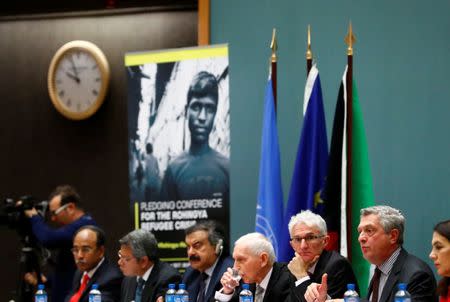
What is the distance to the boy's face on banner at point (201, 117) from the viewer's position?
7.71 metres

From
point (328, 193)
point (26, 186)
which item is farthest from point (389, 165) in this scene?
point (26, 186)

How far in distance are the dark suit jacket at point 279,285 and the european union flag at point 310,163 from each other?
3.44 feet

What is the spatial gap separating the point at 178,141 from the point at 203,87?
1.60 ft

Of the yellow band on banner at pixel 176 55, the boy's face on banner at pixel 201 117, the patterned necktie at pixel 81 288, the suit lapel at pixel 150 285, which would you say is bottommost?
the patterned necktie at pixel 81 288

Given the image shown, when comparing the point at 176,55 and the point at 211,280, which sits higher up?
the point at 176,55

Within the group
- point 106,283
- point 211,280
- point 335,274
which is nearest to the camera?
point 335,274

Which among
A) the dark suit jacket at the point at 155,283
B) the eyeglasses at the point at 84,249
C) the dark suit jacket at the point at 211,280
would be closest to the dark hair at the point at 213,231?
the dark suit jacket at the point at 211,280

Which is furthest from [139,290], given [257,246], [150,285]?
[257,246]

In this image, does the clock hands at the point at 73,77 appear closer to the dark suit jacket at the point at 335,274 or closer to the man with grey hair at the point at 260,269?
the man with grey hair at the point at 260,269

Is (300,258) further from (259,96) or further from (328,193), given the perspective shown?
(259,96)

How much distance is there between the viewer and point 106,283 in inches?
286

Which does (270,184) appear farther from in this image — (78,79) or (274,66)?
(78,79)

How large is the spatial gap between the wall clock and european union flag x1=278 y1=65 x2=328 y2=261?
276cm

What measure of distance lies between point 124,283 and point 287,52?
7.77 feet
